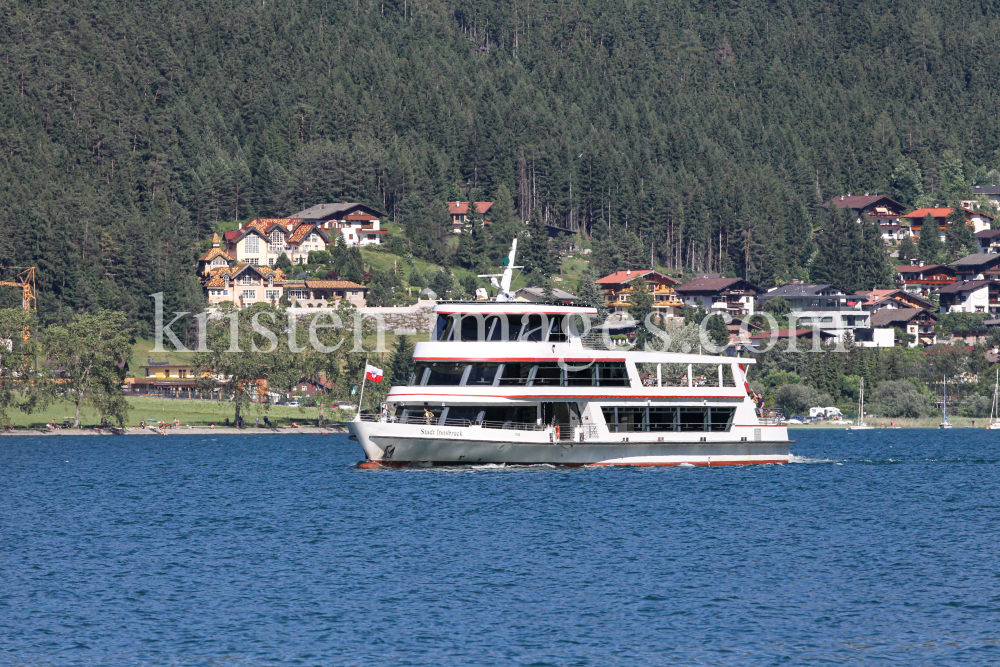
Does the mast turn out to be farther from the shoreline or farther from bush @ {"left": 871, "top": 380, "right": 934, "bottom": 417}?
the shoreline

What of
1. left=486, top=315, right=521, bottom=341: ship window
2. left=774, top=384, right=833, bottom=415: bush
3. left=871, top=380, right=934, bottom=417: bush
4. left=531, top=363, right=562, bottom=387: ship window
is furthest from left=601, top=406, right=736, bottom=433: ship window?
left=871, top=380, right=934, bottom=417: bush

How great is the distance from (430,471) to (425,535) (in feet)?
61.4

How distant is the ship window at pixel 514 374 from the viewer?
210 feet

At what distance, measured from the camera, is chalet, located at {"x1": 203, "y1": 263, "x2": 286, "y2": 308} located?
192500 millimetres

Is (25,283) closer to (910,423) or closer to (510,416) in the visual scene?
(910,423)

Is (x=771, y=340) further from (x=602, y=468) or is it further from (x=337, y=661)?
(x=337, y=661)

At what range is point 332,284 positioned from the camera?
187500mm

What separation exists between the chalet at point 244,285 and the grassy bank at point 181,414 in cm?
4783

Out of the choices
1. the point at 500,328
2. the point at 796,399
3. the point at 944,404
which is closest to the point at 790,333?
the point at 796,399

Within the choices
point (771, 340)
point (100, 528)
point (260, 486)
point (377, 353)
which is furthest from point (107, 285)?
point (100, 528)

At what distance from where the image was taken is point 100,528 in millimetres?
52031

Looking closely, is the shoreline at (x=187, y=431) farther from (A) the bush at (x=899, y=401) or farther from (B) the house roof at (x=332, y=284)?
(A) the bush at (x=899, y=401)

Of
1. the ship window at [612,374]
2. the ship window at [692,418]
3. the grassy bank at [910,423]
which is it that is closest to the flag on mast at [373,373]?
the ship window at [612,374]

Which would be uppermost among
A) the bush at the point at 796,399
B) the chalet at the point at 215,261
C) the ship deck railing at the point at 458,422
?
the chalet at the point at 215,261
